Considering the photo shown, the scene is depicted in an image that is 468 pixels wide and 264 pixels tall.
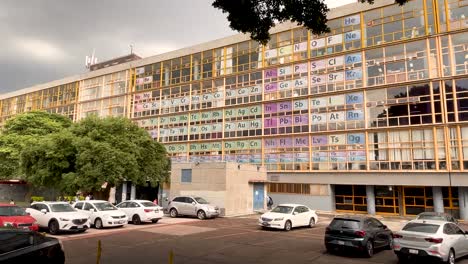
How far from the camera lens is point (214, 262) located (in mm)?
12242

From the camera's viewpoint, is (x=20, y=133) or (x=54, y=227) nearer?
(x=54, y=227)

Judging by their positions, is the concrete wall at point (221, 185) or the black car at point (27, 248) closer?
the black car at point (27, 248)

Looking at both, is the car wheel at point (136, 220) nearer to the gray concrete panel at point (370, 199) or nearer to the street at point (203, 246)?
the street at point (203, 246)

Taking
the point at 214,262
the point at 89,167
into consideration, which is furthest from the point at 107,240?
the point at 89,167

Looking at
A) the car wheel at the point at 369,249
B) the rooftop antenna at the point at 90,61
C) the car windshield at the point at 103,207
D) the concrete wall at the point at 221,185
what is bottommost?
the car wheel at the point at 369,249

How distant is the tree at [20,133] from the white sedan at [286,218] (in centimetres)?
3435

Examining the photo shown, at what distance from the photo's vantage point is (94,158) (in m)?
30.1

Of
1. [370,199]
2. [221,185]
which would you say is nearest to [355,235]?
[221,185]

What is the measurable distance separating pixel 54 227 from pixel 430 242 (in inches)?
647

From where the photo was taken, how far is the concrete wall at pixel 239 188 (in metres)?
30.6

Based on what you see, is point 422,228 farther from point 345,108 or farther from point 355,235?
point 345,108

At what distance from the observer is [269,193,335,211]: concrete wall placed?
38.9m

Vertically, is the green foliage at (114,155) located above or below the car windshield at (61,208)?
above

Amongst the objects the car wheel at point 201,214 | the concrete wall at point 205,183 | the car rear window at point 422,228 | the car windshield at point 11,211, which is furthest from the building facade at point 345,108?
the car rear window at point 422,228
